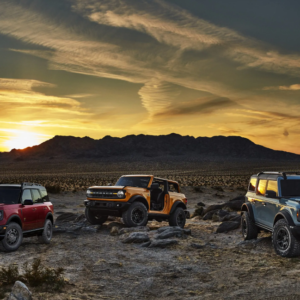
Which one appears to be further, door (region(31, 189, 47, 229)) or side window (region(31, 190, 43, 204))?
side window (region(31, 190, 43, 204))

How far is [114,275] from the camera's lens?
→ 9.16 meters

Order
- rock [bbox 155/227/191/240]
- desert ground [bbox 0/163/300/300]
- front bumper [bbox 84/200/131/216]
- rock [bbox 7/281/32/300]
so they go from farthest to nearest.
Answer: front bumper [bbox 84/200/131/216]
rock [bbox 155/227/191/240]
desert ground [bbox 0/163/300/300]
rock [bbox 7/281/32/300]

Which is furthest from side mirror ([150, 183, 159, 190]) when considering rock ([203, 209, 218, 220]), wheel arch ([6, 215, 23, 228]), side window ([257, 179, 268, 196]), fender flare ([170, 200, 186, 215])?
rock ([203, 209, 218, 220])

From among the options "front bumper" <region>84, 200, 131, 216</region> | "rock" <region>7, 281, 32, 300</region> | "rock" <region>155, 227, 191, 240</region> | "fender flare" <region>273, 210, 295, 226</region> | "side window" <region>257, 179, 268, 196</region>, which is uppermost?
"side window" <region>257, 179, 268, 196</region>

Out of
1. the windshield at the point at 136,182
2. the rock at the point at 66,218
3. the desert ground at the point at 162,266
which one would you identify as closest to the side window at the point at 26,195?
the desert ground at the point at 162,266

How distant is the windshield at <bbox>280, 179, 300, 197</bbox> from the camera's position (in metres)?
11.2

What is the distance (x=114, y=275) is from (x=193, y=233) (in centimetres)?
709

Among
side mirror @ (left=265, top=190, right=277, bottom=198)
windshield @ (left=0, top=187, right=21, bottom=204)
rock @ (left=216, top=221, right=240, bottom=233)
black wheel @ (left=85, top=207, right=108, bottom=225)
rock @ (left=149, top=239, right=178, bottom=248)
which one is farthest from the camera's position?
black wheel @ (left=85, top=207, right=108, bottom=225)

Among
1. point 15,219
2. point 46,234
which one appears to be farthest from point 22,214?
point 46,234

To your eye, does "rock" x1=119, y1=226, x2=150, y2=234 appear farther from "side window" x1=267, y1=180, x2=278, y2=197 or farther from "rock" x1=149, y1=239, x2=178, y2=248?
"side window" x1=267, y1=180, x2=278, y2=197

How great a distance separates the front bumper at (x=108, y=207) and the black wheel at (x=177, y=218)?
2.43 m

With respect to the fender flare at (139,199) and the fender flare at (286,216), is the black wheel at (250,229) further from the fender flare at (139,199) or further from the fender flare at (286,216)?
the fender flare at (139,199)

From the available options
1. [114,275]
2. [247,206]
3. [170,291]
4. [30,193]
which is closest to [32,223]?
[30,193]

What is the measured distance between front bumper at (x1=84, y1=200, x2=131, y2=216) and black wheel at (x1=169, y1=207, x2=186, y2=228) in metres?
2.43
